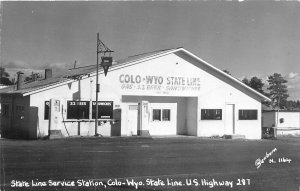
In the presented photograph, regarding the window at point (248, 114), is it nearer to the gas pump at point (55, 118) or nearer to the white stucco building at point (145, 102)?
the white stucco building at point (145, 102)

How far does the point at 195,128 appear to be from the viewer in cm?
2712

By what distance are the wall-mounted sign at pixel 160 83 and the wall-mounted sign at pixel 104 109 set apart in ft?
4.36

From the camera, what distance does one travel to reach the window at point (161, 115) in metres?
26.9

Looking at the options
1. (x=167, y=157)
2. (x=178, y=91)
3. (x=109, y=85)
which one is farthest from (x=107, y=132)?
(x=167, y=157)

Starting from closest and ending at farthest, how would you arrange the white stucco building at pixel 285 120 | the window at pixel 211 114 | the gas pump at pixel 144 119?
the gas pump at pixel 144 119 → the window at pixel 211 114 → the white stucco building at pixel 285 120

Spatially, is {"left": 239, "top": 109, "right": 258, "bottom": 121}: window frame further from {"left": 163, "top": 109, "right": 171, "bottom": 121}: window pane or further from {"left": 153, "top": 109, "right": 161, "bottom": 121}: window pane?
{"left": 153, "top": 109, "right": 161, "bottom": 121}: window pane

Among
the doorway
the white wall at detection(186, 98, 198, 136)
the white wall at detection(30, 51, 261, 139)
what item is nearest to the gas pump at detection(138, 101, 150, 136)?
the doorway

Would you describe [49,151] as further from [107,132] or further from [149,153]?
[107,132]

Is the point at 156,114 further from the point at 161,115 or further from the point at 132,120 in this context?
the point at 132,120

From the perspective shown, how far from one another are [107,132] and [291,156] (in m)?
10.9

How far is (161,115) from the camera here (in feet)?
88.6

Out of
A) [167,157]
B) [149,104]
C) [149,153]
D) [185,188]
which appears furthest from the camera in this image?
[149,104]

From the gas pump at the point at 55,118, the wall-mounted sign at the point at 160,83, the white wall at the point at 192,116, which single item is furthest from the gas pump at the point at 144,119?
the gas pump at the point at 55,118

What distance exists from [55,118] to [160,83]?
22.4 ft
